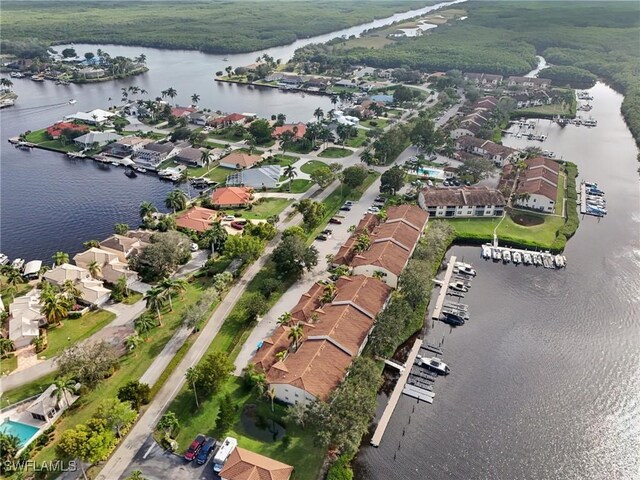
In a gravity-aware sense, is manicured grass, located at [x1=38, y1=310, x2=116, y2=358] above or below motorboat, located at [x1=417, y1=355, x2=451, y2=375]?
above

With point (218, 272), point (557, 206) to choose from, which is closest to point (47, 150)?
point (218, 272)

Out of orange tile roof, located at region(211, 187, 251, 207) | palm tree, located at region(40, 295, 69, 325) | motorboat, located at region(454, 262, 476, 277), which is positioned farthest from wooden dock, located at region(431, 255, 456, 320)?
palm tree, located at region(40, 295, 69, 325)

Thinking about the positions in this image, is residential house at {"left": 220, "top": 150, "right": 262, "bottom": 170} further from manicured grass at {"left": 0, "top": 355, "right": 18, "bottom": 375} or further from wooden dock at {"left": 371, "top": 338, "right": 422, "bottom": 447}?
wooden dock at {"left": 371, "top": 338, "right": 422, "bottom": 447}

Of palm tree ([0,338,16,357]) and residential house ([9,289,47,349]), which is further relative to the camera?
residential house ([9,289,47,349])

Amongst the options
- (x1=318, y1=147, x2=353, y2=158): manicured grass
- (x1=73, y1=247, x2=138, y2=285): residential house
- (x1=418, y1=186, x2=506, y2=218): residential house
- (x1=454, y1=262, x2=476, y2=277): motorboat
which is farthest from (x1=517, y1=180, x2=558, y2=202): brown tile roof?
(x1=73, y1=247, x2=138, y2=285): residential house

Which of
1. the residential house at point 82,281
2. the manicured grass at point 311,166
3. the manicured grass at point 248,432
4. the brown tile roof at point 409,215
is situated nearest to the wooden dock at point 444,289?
the brown tile roof at point 409,215

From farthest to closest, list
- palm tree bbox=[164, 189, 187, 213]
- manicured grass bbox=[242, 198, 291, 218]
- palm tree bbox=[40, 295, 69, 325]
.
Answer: manicured grass bbox=[242, 198, 291, 218], palm tree bbox=[164, 189, 187, 213], palm tree bbox=[40, 295, 69, 325]

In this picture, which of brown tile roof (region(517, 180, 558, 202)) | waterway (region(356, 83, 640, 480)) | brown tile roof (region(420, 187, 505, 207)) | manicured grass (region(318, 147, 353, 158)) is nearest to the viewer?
waterway (region(356, 83, 640, 480))

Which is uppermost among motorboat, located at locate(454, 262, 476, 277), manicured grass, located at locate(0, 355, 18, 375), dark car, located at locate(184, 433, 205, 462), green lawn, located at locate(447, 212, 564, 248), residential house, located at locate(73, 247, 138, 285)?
residential house, located at locate(73, 247, 138, 285)
